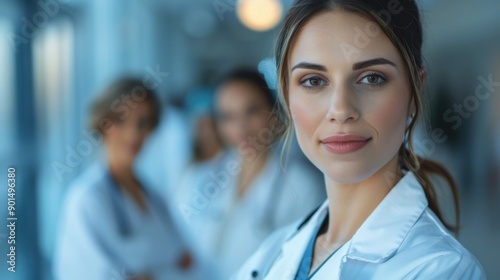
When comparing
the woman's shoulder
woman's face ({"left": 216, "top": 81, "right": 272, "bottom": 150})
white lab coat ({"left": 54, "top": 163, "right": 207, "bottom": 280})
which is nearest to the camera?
the woman's shoulder

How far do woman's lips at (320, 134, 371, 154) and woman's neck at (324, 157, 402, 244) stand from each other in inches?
3.8

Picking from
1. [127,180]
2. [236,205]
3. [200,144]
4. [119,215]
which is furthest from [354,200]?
[200,144]

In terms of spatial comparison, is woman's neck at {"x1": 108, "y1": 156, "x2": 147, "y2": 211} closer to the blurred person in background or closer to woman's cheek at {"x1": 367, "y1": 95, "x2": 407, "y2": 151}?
the blurred person in background

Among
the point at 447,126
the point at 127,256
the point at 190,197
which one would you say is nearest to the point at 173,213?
the point at 190,197

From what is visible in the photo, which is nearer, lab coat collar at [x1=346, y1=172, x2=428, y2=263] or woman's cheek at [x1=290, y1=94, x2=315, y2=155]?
lab coat collar at [x1=346, y1=172, x2=428, y2=263]

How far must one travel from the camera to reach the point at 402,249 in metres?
0.99

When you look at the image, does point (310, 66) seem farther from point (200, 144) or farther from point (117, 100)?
point (200, 144)

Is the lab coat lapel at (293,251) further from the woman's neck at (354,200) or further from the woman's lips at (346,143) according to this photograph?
the woman's lips at (346,143)

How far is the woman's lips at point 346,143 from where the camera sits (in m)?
1.06

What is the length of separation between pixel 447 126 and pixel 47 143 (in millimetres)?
1707

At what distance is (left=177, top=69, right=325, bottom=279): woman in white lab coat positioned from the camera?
2.22 m

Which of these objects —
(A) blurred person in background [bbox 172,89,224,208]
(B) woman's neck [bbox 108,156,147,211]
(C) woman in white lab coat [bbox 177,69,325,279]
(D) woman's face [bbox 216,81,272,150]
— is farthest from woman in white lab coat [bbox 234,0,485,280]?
(A) blurred person in background [bbox 172,89,224,208]

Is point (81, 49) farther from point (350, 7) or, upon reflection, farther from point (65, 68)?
point (350, 7)

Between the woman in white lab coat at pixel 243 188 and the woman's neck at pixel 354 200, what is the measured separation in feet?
3.03
